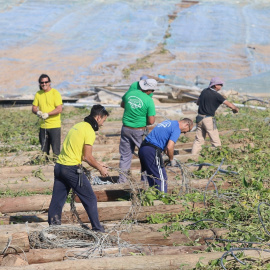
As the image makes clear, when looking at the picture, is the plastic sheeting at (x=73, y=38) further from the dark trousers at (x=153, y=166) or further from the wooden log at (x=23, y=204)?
the wooden log at (x=23, y=204)

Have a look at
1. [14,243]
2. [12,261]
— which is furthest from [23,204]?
[12,261]

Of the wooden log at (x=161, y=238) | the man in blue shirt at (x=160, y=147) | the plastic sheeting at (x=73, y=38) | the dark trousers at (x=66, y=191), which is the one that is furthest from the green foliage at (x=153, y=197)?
the plastic sheeting at (x=73, y=38)

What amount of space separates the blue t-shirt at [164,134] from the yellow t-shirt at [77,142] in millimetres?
1620

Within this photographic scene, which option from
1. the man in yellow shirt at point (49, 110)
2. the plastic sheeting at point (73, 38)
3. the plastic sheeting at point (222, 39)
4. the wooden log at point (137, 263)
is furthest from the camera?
the plastic sheeting at point (222, 39)

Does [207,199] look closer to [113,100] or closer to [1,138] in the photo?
[1,138]

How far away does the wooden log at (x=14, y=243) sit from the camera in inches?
205

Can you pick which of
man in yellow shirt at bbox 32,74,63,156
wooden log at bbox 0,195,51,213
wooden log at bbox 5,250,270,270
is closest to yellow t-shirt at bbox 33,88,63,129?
man in yellow shirt at bbox 32,74,63,156

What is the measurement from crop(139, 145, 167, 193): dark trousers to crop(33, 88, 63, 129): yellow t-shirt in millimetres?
2344

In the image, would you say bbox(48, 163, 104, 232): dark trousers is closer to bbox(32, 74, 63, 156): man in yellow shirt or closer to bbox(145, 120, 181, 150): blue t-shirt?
bbox(145, 120, 181, 150): blue t-shirt

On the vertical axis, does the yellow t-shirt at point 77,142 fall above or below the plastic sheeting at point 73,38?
below

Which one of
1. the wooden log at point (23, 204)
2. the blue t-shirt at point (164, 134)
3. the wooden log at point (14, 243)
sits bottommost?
the wooden log at point (23, 204)

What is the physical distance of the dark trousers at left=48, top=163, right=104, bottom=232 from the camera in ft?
19.2

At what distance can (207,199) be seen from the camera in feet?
23.6

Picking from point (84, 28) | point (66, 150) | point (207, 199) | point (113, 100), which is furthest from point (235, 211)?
point (84, 28)
